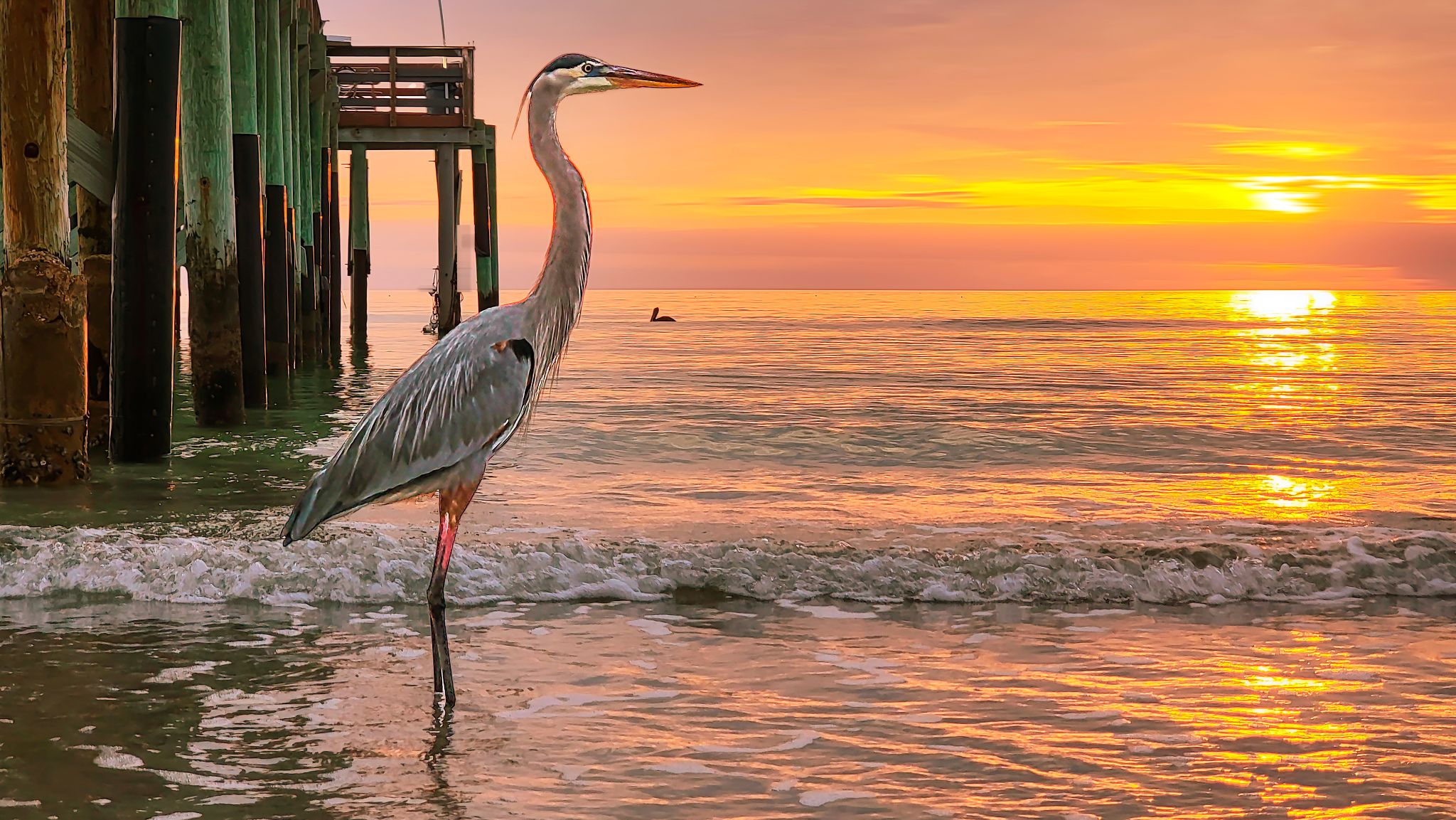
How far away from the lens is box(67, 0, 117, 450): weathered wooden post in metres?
9.37

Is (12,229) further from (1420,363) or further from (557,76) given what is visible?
(1420,363)

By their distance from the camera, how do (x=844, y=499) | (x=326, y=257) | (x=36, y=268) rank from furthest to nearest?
(x=326, y=257) → (x=844, y=499) → (x=36, y=268)

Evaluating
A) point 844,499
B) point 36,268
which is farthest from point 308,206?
point 36,268

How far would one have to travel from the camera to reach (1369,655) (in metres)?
5.93

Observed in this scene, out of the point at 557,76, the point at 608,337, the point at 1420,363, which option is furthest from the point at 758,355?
the point at 557,76

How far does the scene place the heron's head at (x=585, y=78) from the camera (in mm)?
5199

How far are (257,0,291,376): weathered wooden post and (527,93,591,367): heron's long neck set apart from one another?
33.3 feet

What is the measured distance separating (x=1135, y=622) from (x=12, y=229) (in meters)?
6.37

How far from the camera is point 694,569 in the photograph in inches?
284

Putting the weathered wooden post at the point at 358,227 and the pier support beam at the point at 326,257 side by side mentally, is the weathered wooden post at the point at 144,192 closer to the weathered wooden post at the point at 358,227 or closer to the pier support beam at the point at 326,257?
the pier support beam at the point at 326,257

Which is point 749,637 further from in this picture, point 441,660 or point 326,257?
point 326,257

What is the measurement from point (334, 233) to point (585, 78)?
21.5m

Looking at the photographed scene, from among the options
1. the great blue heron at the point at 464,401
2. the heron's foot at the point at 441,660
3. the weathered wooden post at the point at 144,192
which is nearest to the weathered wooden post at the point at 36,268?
the weathered wooden post at the point at 144,192

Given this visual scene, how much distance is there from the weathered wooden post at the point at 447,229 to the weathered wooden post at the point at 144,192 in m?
14.8
